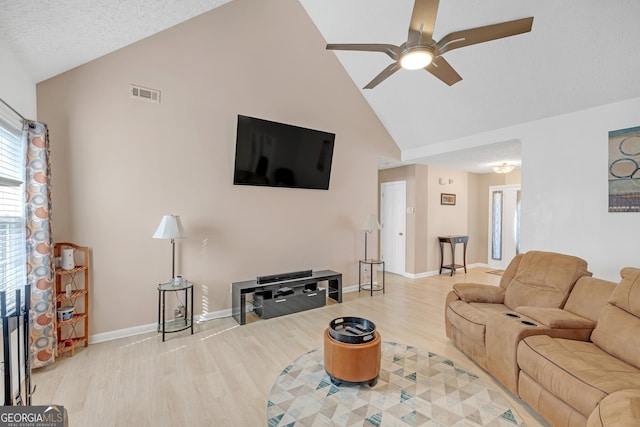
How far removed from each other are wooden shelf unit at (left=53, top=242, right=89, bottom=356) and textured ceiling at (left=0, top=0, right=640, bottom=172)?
167 centimetres

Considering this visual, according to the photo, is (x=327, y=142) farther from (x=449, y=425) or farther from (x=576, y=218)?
(x=449, y=425)

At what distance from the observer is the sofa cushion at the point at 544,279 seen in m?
2.63

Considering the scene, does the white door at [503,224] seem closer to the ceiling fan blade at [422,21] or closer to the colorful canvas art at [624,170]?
the colorful canvas art at [624,170]

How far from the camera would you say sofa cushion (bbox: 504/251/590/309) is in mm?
2631

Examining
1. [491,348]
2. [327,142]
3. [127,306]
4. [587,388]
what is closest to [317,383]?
[491,348]

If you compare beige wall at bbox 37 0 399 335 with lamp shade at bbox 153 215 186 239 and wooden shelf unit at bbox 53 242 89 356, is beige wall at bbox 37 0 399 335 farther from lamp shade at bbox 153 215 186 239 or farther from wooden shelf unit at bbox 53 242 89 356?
lamp shade at bbox 153 215 186 239

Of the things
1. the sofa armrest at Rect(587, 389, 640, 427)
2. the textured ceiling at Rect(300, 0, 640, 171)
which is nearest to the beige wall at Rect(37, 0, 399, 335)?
the textured ceiling at Rect(300, 0, 640, 171)

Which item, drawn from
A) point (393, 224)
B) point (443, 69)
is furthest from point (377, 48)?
point (393, 224)

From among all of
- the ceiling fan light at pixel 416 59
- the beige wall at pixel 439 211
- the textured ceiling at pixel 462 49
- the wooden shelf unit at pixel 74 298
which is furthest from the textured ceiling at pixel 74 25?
the beige wall at pixel 439 211

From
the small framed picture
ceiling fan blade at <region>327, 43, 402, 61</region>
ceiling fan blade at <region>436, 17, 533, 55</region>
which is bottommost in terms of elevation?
the small framed picture

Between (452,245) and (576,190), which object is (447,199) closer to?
(452,245)

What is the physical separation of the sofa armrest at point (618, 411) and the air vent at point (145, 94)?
170 inches

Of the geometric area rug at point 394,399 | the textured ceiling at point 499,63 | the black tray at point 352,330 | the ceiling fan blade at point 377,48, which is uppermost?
the textured ceiling at point 499,63

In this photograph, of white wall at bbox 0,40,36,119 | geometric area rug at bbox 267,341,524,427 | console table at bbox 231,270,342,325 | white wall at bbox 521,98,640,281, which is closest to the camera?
geometric area rug at bbox 267,341,524,427
